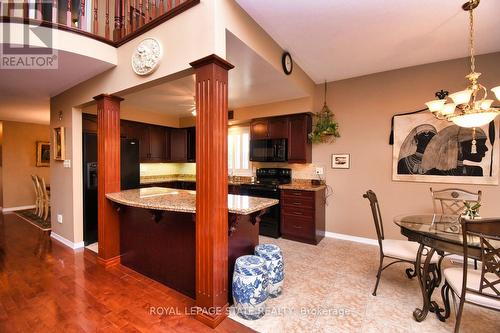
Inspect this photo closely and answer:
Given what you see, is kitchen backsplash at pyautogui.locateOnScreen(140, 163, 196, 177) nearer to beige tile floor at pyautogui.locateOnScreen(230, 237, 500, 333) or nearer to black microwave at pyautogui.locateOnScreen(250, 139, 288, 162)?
black microwave at pyautogui.locateOnScreen(250, 139, 288, 162)

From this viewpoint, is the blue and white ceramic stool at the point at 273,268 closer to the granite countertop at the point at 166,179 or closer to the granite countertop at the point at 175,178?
the granite countertop at the point at 175,178

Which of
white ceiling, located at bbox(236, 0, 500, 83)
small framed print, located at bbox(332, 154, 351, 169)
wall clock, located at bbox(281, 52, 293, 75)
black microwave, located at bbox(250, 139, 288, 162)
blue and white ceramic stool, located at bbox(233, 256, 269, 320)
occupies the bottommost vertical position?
blue and white ceramic stool, located at bbox(233, 256, 269, 320)

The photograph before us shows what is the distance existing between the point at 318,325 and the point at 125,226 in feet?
8.05

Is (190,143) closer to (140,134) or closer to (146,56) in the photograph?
(140,134)

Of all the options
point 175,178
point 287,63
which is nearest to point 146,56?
point 287,63

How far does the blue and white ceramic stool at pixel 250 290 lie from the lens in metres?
1.82

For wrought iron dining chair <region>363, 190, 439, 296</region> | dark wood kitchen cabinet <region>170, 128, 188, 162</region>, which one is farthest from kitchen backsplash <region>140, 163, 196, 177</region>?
wrought iron dining chair <region>363, 190, 439, 296</region>

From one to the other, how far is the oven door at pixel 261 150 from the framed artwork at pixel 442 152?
2.07 meters

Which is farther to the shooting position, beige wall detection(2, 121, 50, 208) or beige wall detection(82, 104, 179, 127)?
beige wall detection(2, 121, 50, 208)

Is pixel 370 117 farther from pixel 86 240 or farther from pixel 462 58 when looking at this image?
pixel 86 240

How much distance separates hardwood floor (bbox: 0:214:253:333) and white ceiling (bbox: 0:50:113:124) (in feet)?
7.95

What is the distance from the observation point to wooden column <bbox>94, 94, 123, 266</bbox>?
110 inches

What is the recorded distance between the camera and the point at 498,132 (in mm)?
2850

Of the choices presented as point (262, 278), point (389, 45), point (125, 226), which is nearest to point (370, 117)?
point (389, 45)
